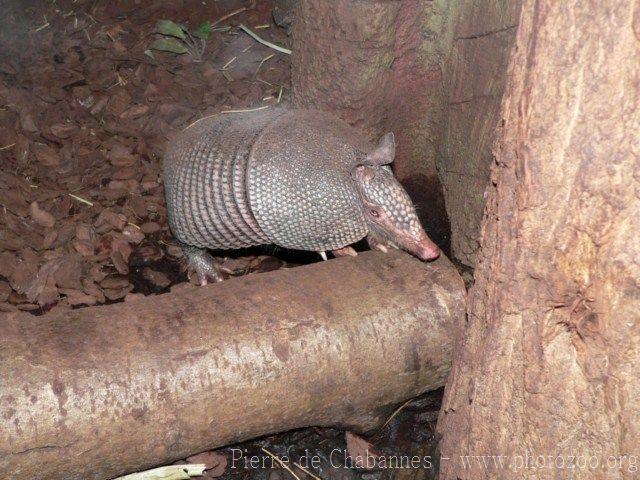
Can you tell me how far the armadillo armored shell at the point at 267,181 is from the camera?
4.05 metres

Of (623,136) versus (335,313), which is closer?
(623,136)

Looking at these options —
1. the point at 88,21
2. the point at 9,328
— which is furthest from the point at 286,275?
the point at 88,21

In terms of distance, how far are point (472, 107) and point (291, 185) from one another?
1.18m

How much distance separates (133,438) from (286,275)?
104cm

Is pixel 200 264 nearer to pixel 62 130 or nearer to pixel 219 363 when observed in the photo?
pixel 62 130

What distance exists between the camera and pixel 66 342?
2773 millimetres

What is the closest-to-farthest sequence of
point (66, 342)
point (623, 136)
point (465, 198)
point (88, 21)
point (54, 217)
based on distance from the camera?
point (623, 136) → point (66, 342) → point (465, 198) → point (54, 217) → point (88, 21)

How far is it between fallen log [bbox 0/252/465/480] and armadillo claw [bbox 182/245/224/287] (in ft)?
5.30

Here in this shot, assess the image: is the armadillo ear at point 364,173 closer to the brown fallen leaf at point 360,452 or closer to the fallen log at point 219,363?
the fallen log at point 219,363

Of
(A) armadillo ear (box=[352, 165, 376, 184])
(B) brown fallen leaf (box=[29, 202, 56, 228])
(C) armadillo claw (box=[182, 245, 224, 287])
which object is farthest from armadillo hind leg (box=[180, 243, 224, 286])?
(A) armadillo ear (box=[352, 165, 376, 184])

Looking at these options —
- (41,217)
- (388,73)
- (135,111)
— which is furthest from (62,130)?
(388,73)

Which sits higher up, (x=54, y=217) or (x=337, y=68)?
(x=337, y=68)

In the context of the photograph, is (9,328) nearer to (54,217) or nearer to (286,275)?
(286,275)

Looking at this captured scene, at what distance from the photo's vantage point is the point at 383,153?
13.0ft
